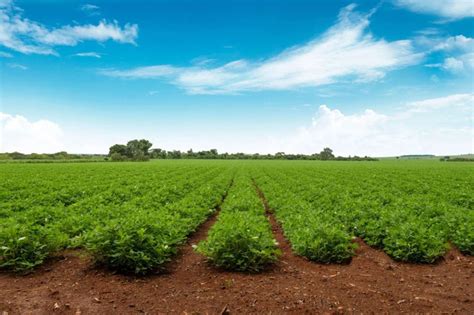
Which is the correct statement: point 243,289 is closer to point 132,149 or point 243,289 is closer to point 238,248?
point 238,248

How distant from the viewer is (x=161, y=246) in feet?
24.9

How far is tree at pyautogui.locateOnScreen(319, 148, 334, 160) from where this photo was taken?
7004 inches

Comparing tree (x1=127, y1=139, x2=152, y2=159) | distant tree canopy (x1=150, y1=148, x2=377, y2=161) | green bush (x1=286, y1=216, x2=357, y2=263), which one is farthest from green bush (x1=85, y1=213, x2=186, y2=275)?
distant tree canopy (x1=150, y1=148, x2=377, y2=161)

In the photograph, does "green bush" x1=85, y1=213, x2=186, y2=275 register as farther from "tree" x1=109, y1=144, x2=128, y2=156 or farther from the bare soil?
"tree" x1=109, y1=144, x2=128, y2=156

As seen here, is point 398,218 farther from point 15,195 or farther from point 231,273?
point 15,195

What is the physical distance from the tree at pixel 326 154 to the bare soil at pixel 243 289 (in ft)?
571

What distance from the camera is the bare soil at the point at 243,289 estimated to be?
5.93 metres

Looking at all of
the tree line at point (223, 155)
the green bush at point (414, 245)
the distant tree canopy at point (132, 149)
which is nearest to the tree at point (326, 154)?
the tree line at point (223, 155)

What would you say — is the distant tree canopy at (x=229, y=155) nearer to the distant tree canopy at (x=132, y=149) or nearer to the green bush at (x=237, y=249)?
the distant tree canopy at (x=132, y=149)

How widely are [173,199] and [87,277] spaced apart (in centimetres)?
1138

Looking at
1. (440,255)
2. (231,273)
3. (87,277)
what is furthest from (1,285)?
(440,255)

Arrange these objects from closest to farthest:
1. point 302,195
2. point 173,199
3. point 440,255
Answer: point 440,255
point 173,199
point 302,195

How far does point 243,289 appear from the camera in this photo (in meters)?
6.62

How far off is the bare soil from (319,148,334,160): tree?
174 m
